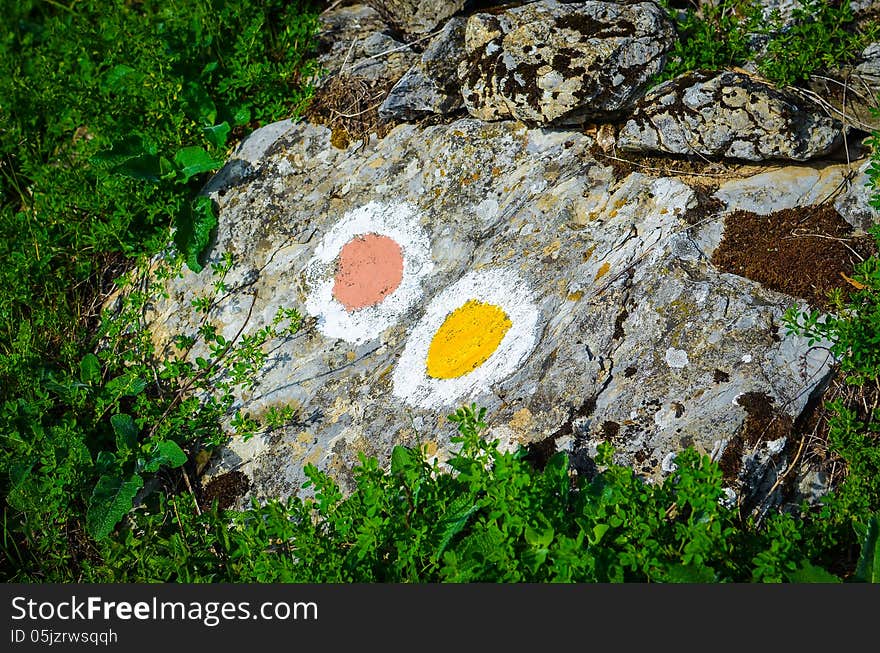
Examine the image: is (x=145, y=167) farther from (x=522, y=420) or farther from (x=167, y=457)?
(x=522, y=420)

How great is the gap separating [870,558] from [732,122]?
1886 mm

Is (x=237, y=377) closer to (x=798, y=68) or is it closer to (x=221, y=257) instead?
(x=221, y=257)

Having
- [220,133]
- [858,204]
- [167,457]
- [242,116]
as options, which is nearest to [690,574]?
[858,204]

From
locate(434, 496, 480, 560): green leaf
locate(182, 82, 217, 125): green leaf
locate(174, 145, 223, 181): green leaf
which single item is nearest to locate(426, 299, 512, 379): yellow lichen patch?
locate(434, 496, 480, 560): green leaf

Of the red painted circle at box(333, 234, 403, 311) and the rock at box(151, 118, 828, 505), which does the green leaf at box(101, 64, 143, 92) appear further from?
the red painted circle at box(333, 234, 403, 311)

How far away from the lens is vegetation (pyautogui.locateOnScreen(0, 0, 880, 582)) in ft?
8.27

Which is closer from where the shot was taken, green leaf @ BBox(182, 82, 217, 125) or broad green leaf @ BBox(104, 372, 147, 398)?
broad green leaf @ BBox(104, 372, 147, 398)

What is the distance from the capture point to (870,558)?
246 cm

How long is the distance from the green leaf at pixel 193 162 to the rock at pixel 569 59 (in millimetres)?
1533

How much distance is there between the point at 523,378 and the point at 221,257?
194 centimetres

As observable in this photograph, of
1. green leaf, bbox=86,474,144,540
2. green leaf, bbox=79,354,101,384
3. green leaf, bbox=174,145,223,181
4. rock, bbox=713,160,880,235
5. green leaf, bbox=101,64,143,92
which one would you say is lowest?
green leaf, bbox=86,474,144,540

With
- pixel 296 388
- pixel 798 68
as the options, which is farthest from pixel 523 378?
pixel 798 68

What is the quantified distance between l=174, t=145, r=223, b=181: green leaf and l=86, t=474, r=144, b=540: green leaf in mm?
1734

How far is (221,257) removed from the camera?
415 centimetres
